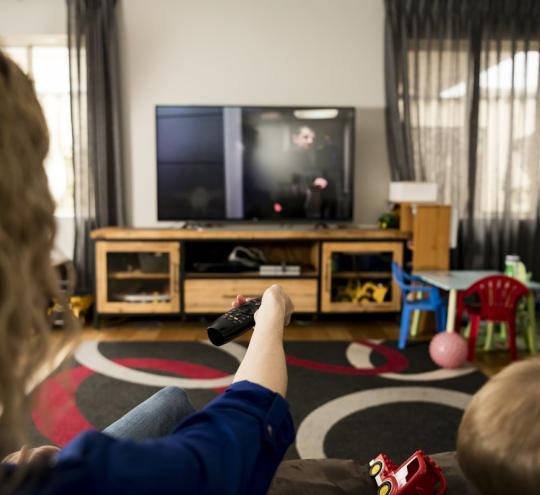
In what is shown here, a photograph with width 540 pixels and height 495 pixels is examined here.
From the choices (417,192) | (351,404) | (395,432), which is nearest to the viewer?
(395,432)

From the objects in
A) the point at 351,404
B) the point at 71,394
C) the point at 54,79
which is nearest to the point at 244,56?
the point at 54,79

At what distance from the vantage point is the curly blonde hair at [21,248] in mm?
480

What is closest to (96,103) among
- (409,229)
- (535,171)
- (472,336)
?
(409,229)

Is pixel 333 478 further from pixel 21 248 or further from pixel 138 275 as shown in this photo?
pixel 138 275

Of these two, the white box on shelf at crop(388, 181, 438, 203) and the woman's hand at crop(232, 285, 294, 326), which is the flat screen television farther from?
the woman's hand at crop(232, 285, 294, 326)

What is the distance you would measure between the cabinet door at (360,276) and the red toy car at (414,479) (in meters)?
3.03

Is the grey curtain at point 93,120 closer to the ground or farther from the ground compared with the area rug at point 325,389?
farther from the ground

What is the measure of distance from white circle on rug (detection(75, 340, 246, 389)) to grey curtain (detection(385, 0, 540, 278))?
7.13 feet

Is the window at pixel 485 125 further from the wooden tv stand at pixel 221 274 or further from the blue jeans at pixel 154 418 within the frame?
the blue jeans at pixel 154 418

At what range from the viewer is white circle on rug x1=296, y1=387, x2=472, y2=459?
2.20 meters

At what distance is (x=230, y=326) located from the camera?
0.96 m

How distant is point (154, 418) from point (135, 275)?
305 centimetres

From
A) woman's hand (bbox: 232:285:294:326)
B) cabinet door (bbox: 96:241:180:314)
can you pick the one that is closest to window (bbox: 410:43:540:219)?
cabinet door (bbox: 96:241:180:314)

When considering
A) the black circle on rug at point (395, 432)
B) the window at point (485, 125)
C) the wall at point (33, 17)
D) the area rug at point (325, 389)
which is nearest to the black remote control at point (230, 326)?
the area rug at point (325, 389)
